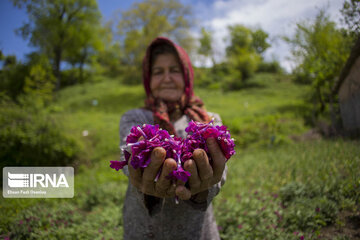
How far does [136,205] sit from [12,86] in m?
2.60

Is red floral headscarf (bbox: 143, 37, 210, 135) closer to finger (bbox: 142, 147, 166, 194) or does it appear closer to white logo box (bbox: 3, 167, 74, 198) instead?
finger (bbox: 142, 147, 166, 194)

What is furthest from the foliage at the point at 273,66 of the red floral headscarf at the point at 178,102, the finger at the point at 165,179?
the finger at the point at 165,179

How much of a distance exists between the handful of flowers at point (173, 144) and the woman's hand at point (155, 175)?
27mm

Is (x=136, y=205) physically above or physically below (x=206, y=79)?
below

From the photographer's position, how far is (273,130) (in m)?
8.33

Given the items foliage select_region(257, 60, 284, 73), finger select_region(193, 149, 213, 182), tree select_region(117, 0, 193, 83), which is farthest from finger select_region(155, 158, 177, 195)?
tree select_region(117, 0, 193, 83)

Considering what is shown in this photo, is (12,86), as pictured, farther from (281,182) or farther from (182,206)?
(281,182)

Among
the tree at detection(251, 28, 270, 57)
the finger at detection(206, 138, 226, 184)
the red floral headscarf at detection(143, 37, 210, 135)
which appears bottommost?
the finger at detection(206, 138, 226, 184)

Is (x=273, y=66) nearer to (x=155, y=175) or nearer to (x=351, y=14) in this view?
(x=351, y=14)

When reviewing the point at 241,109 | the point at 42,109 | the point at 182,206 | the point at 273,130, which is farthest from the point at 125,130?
the point at 241,109

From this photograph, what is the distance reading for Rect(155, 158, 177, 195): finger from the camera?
0.87 metres

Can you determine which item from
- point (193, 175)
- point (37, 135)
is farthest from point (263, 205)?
point (37, 135)

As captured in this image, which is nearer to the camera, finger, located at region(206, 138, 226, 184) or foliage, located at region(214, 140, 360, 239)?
finger, located at region(206, 138, 226, 184)

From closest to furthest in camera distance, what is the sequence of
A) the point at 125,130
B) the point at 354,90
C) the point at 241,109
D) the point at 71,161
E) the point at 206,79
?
the point at 354,90
the point at 125,130
the point at 71,161
the point at 241,109
the point at 206,79
